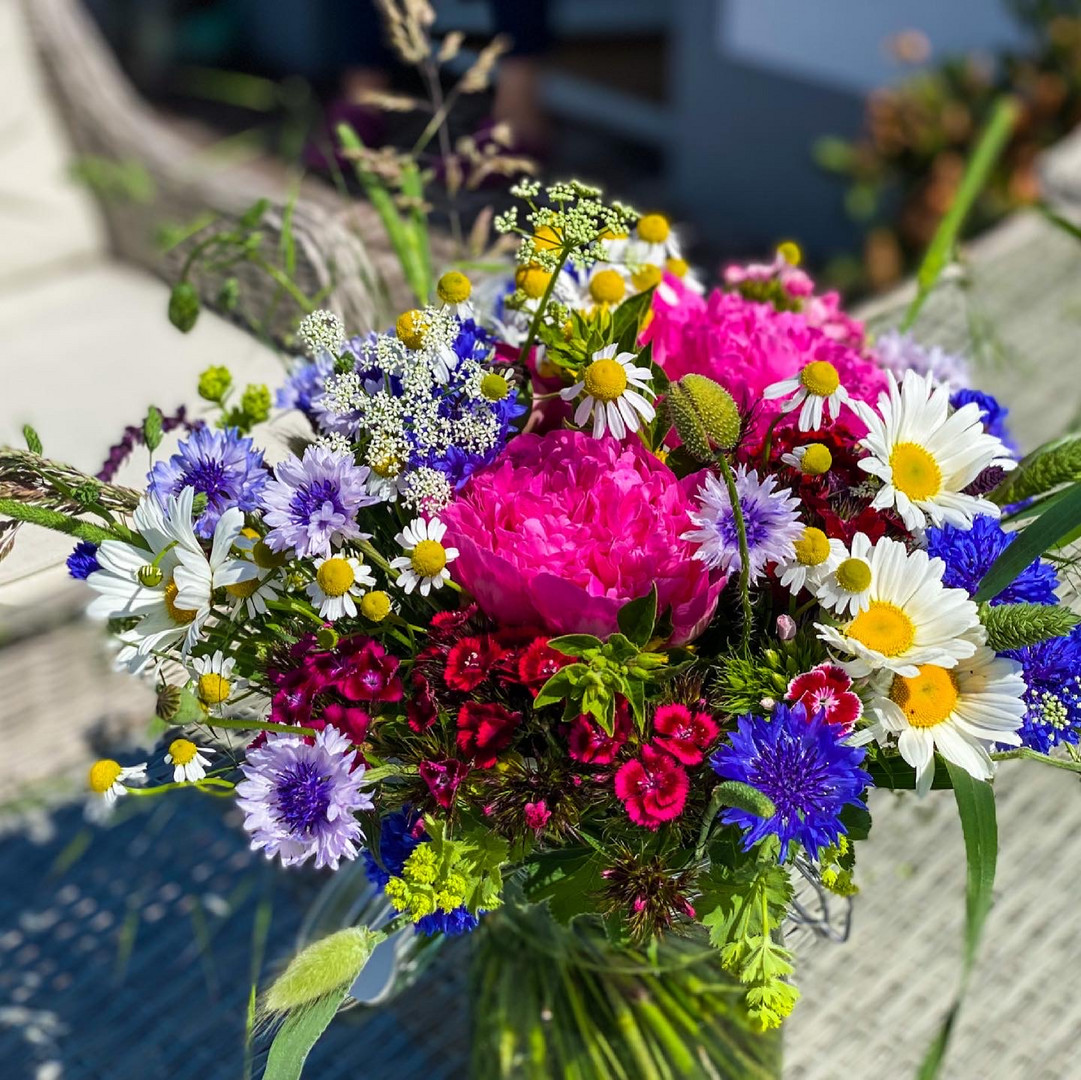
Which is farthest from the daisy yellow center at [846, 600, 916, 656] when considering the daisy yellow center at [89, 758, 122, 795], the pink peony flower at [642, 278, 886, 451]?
the daisy yellow center at [89, 758, 122, 795]

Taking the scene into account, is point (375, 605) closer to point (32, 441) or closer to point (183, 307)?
point (32, 441)

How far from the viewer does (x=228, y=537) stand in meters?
0.53

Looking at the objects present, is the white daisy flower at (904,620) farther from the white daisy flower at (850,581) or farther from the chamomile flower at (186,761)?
the chamomile flower at (186,761)

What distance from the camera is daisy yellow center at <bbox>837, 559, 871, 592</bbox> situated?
49 centimetres

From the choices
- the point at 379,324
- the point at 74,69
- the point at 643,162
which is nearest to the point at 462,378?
the point at 379,324

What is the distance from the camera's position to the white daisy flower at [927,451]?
520 millimetres

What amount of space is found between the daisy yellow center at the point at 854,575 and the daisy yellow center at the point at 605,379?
130 mm

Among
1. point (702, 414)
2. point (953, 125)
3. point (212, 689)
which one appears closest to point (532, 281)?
point (702, 414)

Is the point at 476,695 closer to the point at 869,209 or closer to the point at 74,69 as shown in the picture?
the point at 74,69

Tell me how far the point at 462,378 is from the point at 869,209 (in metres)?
2.53

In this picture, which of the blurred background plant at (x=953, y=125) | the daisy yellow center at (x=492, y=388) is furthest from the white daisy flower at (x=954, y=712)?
the blurred background plant at (x=953, y=125)

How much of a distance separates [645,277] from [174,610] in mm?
312

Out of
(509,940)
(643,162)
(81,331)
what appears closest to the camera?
(509,940)

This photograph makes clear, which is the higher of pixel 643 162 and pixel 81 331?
pixel 81 331
